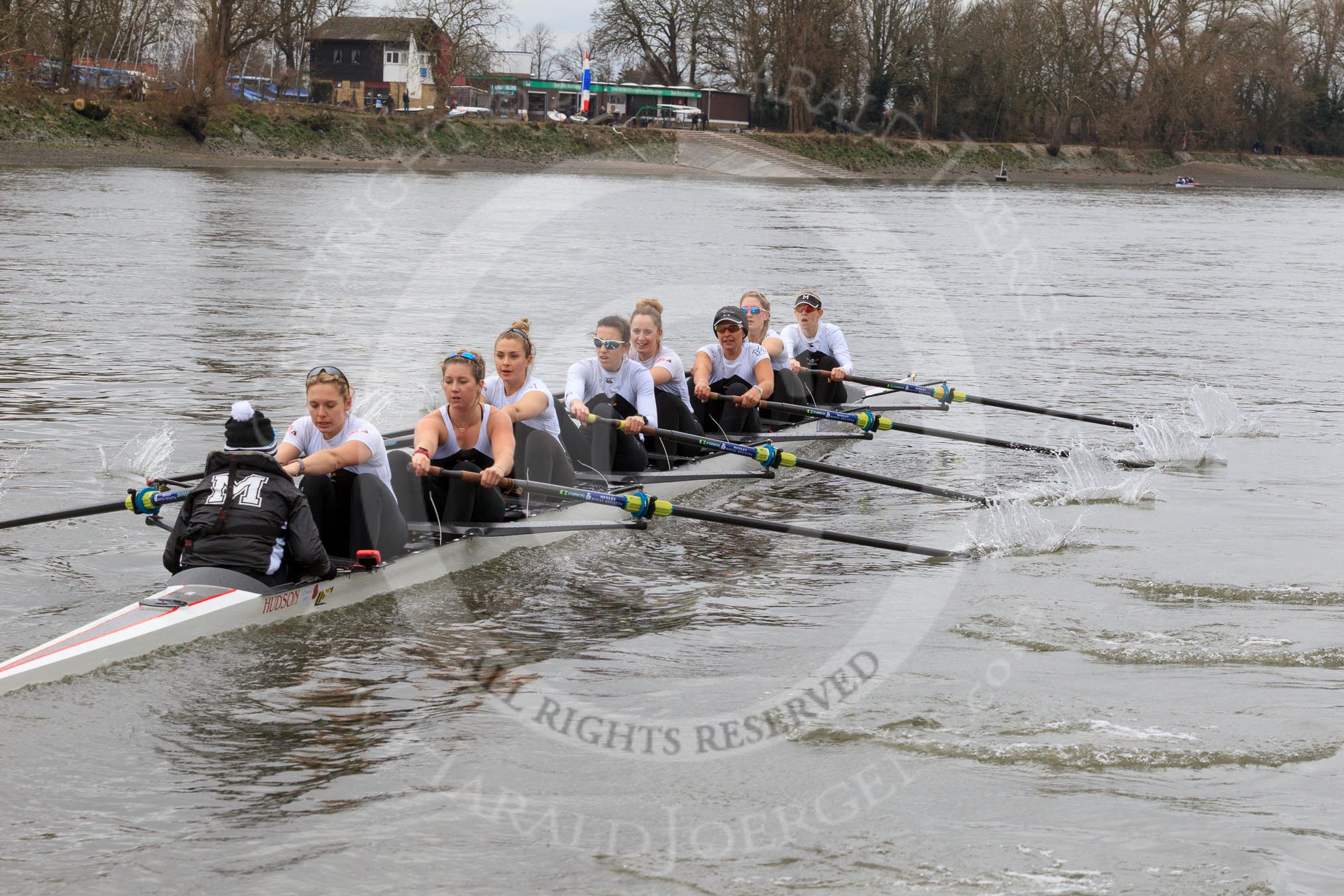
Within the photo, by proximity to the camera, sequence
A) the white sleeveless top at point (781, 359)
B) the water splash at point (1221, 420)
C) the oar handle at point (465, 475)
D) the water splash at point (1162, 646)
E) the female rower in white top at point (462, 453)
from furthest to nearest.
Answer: the water splash at point (1221, 420) → the white sleeveless top at point (781, 359) → the female rower in white top at point (462, 453) → the oar handle at point (465, 475) → the water splash at point (1162, 646)

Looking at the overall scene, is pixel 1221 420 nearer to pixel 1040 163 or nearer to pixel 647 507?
pixel 647 507

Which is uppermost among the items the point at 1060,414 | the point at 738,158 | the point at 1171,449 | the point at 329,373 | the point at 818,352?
the point at 738,158

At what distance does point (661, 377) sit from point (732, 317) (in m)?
1.24

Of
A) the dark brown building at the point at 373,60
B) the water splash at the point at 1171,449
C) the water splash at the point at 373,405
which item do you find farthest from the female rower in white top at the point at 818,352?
the dark brown building at the point at 373,60

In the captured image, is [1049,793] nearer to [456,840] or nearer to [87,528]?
[456,840]

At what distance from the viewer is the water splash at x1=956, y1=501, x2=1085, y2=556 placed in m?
10.0

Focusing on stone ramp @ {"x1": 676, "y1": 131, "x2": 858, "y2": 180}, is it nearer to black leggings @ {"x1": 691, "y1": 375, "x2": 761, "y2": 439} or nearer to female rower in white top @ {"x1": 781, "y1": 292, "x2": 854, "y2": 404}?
female rower in white top @ {"x1": 781, "y1": 292, "x2": 854, "y2": 404}

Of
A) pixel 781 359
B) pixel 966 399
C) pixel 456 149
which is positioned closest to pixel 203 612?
pixel 781 359

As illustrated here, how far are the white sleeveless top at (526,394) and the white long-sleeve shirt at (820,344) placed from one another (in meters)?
4.90

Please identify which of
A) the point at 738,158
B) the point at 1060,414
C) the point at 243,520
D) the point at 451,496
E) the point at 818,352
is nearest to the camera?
the point at 243,520

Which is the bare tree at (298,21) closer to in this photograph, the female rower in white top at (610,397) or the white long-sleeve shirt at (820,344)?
the white long-sleeve shirt at (820,344)

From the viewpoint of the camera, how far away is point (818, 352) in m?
13.7

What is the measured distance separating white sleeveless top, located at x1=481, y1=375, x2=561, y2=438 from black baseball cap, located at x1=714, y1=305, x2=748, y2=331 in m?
2.82

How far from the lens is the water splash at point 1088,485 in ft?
39.1
